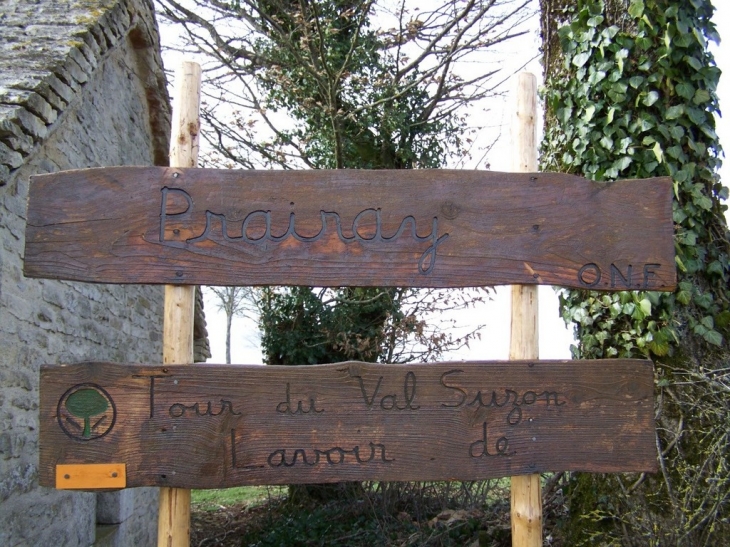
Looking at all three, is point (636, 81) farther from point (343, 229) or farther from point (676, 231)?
point (343, 229)

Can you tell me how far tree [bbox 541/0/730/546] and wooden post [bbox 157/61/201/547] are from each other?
9.42 feet

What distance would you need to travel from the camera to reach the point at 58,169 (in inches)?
208

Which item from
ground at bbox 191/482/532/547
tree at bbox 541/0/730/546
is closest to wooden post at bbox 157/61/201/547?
tree at bbox 541/0/730/546

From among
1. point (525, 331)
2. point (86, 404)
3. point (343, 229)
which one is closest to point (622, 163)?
point (525, 331)

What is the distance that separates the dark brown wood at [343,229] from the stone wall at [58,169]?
1648mm

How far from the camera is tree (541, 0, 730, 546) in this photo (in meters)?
4.38

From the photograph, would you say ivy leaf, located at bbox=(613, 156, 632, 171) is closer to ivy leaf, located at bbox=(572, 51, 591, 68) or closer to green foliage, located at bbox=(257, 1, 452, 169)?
ivy leaf, located at bbox=(572, 51, 591, 68)

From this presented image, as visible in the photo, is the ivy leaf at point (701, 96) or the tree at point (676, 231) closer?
the tree at point (676, 231)

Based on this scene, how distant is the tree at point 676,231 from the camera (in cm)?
438

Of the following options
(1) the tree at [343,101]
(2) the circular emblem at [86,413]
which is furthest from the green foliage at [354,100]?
(2) the circular emblem at [86,413]

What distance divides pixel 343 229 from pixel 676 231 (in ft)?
9.13

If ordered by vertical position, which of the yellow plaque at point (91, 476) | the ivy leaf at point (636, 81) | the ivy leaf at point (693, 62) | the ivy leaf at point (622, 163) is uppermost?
the ivy leaf at point (693, 62)

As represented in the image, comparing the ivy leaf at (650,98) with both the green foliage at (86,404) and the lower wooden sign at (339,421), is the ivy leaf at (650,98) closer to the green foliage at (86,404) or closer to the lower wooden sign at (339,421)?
the lower wooden sign at (339,421)

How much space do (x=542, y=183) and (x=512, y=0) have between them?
24.4 feet
